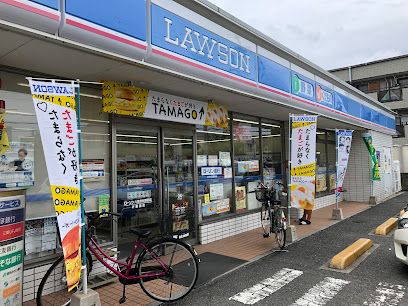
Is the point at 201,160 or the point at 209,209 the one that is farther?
the point at 209,209

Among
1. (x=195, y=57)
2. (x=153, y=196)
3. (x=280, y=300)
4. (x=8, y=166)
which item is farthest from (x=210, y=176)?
(x=8, y=166)

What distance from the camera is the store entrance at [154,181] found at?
6270mm

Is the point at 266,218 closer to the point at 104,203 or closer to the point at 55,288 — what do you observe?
the point at 104,203

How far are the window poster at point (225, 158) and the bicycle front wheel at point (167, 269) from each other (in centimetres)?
413

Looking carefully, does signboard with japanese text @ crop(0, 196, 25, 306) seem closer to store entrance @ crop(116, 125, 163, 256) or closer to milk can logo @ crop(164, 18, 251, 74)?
store entrance @ crop(116, 125, 163, 256)

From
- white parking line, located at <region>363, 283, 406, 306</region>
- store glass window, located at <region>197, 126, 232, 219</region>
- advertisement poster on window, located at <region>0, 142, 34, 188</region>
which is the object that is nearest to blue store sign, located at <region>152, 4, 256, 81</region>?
store glass window, located at <region>197, 126, 232, 219</region>

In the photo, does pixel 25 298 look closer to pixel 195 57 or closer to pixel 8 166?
pixel 8 166

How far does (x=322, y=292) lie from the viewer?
16.2 ft

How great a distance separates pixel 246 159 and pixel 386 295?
5.29 meters

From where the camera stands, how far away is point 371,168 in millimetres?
14570

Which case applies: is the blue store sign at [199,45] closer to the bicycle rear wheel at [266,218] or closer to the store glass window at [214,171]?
the store glass window at [214,171]

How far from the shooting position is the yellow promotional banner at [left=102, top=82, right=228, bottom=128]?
5617 millimetres

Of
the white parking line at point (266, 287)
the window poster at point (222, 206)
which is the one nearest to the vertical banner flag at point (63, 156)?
the white parking line at point (266, 287)

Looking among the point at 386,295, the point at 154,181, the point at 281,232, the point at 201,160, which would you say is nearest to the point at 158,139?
the point at 154,181
